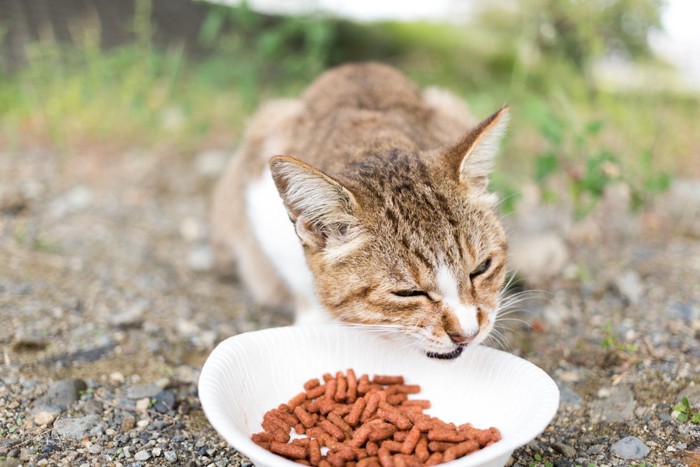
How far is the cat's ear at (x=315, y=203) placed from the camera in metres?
2.75

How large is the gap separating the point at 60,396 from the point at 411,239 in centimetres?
183

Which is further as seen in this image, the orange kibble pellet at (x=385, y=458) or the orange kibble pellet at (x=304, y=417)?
the orange kibble pellet at (x=304, y=417)

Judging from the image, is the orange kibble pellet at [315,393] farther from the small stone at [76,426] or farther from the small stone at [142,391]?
the small stone at [76,426]

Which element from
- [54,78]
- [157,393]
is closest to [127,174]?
[54,78]

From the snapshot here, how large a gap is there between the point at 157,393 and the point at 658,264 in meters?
3.58

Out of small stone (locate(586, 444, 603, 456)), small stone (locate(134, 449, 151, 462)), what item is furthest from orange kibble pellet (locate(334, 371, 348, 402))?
small stone (locate(586, 444, 603, 456))

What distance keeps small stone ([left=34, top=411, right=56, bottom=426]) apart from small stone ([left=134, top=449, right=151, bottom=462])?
483 millimetres

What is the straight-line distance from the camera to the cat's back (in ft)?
14.1

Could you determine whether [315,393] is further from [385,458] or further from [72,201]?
[72,201]

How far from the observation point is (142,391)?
127 inches

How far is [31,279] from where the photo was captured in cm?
437

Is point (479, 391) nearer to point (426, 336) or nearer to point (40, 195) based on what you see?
point (426, 336)

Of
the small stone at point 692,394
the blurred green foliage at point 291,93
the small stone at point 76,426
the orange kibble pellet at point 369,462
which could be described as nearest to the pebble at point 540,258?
the blurred green foliage at point 291,93

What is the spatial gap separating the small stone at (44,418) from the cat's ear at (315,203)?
1.39 metres
